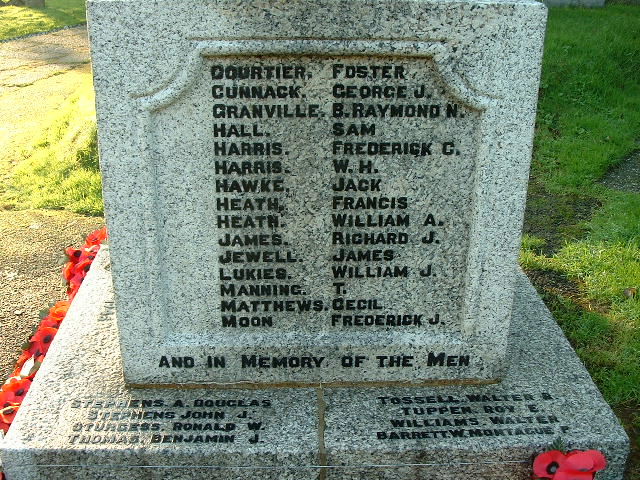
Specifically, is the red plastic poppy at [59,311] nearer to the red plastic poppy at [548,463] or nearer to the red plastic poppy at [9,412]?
the red plastic poppy at [9,412]

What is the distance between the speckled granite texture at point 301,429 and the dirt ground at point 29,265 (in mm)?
1061

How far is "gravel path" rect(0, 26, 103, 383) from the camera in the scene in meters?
4.13

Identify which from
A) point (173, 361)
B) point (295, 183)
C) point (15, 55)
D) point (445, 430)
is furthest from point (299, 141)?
point (15, 55)

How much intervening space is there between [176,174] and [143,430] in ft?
3.45

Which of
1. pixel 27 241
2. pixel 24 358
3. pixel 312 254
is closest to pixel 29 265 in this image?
pixel 27 241

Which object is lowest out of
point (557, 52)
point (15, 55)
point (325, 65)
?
point (15, 55)

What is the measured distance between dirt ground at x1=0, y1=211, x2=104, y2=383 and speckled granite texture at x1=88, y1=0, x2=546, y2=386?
4.55ft

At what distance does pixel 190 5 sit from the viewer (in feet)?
8.21

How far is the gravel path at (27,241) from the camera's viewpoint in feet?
13.5

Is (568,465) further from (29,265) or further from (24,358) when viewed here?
(29,265)

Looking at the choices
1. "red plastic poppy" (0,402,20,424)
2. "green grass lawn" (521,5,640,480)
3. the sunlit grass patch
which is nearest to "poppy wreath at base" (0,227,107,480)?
"red plastic poppy" (0,402,20,424)

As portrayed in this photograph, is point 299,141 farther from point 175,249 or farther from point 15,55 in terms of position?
point 15,55

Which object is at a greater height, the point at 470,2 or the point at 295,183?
the point at 470,2

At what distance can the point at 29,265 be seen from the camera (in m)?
4.77
